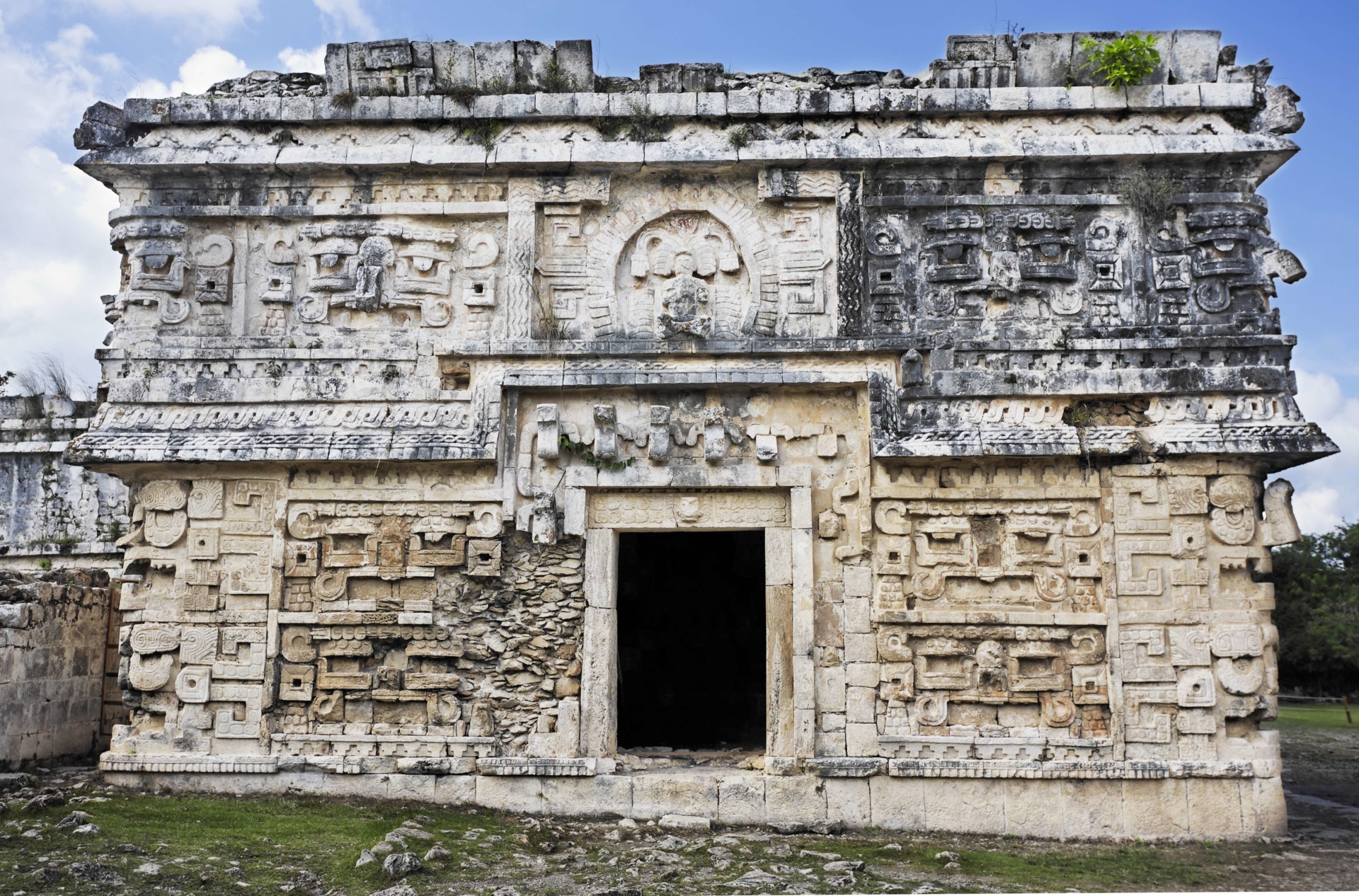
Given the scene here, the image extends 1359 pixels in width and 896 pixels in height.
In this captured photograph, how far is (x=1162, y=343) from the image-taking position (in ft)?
28.6

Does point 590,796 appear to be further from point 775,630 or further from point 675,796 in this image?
point 775,630

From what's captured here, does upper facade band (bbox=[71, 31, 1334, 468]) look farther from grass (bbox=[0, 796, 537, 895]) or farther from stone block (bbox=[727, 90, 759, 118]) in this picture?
grass (bbox=[0, 796, 537, 895])

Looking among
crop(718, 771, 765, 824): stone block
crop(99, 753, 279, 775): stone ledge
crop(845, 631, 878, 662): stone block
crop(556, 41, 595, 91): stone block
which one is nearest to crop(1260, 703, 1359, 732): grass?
crop(845, 631, 878, 662): stone block

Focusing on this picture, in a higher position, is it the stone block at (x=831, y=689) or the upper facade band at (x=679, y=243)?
the upper facade band at (x=679, y=243)

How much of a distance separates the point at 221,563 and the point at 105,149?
3.64 meters

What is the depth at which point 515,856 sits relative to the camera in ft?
23.4

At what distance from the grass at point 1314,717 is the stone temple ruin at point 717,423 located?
804 centimetres

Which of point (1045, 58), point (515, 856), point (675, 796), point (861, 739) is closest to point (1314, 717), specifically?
point (861, 739)

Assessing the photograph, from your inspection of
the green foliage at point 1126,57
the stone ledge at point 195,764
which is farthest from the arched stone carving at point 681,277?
the stone ledge at point 195,764

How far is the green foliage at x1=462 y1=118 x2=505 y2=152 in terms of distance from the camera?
923 cm

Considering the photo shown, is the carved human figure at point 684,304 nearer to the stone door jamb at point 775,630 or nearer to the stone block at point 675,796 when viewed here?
the stone door jamb at point 775,630

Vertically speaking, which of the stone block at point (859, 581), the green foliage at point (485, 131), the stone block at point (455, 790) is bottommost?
the stone block at point (455, 790)

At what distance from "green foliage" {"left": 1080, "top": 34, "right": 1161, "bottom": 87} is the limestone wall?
456 inches

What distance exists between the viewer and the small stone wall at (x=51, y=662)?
910 cm
